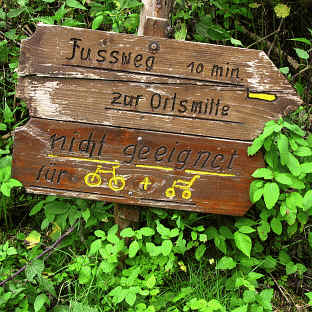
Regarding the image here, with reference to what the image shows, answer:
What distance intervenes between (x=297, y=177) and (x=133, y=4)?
130 cm

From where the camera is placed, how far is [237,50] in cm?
180

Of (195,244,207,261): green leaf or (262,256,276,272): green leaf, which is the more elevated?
(195,244,207,261): green leaf

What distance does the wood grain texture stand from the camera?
72.6 inches

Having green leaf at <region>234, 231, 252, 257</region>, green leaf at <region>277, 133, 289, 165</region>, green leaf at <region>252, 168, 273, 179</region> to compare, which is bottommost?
green leaf at <region>234, 231, 252, 257</region>

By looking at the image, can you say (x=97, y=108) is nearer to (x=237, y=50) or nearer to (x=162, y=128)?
(x=162, y=128)

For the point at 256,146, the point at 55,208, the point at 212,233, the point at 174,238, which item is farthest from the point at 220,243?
the point at 55,208

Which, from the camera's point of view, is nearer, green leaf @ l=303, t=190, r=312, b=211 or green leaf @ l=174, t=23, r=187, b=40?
green leaf @ l=303, t=190, r=312, b=211

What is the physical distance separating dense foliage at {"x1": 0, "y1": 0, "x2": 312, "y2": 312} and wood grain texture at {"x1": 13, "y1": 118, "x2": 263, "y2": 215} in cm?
11

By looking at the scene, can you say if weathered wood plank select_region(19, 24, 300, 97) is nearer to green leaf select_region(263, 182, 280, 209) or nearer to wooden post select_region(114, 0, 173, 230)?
wooden post select_region(114, 0, 173, 230)

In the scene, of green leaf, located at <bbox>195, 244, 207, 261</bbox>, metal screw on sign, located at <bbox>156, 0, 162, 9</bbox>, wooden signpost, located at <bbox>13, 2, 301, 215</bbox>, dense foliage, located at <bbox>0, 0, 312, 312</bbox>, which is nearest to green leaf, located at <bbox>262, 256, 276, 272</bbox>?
dense foliage, located at <bbox>0, 0, 312, 312</bbox>

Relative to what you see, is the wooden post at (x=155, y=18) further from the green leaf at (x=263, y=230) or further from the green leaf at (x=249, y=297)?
the green leaf at (x=249, y=297)

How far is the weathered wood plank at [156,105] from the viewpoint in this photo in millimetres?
1794

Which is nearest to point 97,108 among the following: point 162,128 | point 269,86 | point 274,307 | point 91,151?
point 91,151

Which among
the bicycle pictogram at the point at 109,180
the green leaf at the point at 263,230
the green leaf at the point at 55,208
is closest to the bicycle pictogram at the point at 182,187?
the bicycle pictogram at the point at 109,180
